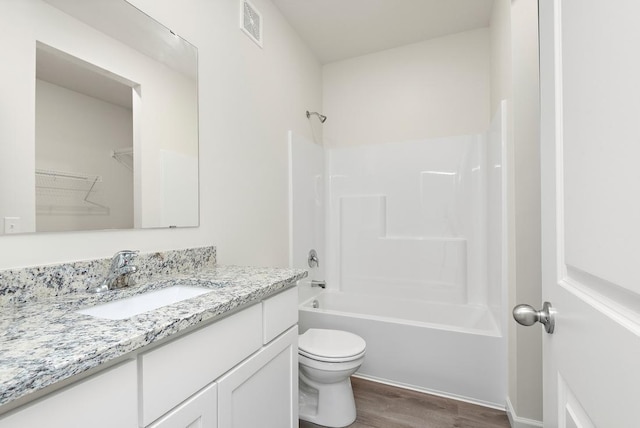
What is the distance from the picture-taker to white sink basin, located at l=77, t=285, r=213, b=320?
90 cm

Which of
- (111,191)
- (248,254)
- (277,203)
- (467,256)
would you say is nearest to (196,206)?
(111,191)

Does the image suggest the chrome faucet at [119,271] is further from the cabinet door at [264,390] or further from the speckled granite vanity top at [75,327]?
the cabinet door at [264,390]

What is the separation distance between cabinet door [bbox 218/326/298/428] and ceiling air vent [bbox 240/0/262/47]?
1.75 meters

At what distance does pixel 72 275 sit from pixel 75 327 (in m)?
0.41

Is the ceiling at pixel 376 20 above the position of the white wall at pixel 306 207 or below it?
above

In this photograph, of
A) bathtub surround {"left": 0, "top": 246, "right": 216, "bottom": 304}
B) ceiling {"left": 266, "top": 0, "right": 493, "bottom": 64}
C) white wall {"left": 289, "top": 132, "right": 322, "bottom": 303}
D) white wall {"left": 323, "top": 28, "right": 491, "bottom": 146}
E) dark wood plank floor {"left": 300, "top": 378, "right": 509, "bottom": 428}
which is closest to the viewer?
bathtub surround {"left": 0, "top": 246, "right": 216, "bottom": 304}

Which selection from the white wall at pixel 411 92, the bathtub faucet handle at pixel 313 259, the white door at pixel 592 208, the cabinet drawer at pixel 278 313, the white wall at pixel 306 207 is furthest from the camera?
the bathtub faucet handle at pixel 313 259

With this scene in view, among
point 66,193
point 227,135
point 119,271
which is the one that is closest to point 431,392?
point 119,271

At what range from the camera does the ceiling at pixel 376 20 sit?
2.15m

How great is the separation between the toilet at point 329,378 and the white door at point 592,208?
42.6 inches

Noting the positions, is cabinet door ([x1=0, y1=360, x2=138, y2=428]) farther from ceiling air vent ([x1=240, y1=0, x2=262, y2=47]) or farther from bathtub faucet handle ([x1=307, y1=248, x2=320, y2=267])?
bathtub faucet handle ([x1=307, y1=248, x2=320, y2=267])

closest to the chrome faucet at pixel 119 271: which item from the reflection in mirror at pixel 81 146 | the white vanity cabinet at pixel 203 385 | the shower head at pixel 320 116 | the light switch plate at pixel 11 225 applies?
the reflection in mirror at pixel 81 146

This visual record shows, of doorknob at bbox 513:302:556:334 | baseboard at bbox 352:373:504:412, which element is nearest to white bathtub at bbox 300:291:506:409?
baseboard at bbox 352:373:504:412

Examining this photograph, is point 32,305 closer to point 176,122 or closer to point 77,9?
point 176,122
